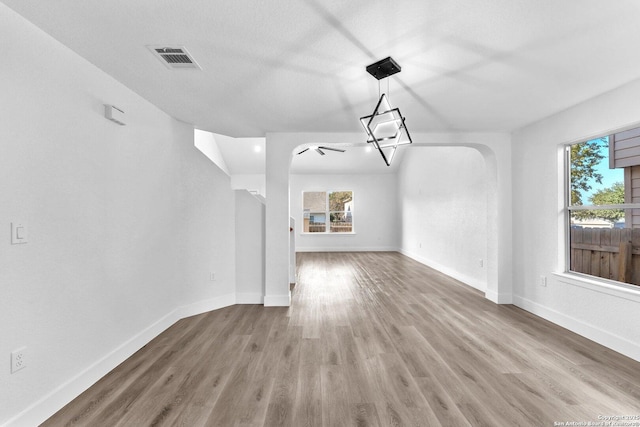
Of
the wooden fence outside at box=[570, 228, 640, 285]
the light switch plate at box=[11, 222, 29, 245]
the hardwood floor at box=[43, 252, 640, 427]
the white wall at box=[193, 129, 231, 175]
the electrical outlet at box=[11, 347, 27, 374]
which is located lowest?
the hardwood floor at box=[43, 252, 640, 427]

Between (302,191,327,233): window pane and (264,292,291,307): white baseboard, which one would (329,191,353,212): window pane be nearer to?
(302,191,327,233): window pane

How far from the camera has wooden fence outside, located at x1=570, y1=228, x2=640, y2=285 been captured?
8.79 ft

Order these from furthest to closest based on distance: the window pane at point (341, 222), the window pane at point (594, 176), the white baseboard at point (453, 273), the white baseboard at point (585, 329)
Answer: the window pane at point (341, 222)
the white baseboard at point (453, 273)
the window pane at point (594, 176)
the white baseboard at point (585, 329)

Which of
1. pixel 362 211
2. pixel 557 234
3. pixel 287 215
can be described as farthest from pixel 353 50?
pixel 362 211

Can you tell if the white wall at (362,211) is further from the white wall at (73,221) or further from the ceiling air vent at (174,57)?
the ceiling air vent at (174,57)

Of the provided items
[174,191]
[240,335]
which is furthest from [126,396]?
[174,191]

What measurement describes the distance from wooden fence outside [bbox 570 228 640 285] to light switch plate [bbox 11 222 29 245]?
4.63 meters

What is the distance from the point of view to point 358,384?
2.12 metres

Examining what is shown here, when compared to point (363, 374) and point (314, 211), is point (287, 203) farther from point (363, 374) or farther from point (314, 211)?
point (314, 211)

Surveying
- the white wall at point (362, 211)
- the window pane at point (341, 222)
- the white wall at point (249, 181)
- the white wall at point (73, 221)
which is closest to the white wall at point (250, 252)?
the white wall at point (73, 221)

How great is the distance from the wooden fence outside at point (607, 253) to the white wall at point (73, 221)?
4506 millimetres

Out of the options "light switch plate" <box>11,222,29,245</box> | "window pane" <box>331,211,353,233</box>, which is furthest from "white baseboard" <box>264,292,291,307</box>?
"window pane" <box>331,211,353,233</box>

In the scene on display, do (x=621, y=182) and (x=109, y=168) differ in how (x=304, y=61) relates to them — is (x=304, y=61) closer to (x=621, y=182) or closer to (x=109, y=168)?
(x=109, y=168)

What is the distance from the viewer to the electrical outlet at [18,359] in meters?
1.59
